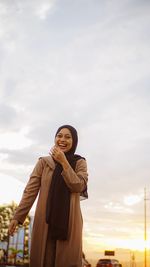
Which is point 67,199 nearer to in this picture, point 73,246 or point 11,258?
point 73,246

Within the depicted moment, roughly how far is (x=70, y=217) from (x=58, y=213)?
0.14 m

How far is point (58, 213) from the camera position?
3057 millimetres

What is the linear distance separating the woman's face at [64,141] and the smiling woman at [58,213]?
0.24ft

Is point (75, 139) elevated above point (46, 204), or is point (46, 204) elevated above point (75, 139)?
point (75, 139)

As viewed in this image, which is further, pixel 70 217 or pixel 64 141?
pixel 64 141

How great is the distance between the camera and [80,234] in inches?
124

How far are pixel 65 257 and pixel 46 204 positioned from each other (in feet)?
1.52

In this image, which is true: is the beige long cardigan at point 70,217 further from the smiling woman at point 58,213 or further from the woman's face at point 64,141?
the woman's face at point 64,141

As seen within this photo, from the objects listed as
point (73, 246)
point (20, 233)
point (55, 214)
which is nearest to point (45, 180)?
point (55, 214)

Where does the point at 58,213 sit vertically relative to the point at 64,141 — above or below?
below

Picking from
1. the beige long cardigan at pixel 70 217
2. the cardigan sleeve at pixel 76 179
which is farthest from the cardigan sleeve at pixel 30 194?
the cardigan sleeve at pixel 76 179

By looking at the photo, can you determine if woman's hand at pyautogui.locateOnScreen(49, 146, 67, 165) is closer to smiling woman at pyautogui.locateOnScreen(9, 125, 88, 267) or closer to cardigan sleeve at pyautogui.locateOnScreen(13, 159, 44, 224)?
smiling woman at pyautogui.locateOnScreen(9, 125, 88, 267)

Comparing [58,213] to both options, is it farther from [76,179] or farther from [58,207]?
[76,179]

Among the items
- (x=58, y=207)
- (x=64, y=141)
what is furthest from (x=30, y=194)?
(x=64, y=141)
